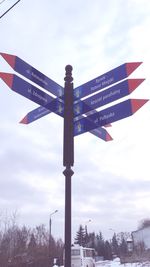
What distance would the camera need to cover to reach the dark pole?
4438 mm

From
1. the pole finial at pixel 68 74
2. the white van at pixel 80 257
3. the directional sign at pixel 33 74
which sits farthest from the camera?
the white van at pixel 80 257

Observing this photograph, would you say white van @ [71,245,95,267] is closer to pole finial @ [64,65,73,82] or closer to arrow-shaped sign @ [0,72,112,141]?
arrow-shaped sign @ [0,72,112,141]

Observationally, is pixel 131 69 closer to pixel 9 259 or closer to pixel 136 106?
pixel 136 106

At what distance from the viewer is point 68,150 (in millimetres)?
4895

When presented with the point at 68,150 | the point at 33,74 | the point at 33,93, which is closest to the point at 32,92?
the point at 33,93

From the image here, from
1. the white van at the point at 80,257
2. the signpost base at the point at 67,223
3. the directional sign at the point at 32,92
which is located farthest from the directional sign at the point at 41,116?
the white van at the point at 80,257

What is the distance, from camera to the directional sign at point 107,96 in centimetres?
514

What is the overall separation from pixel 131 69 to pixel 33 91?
1.36 m

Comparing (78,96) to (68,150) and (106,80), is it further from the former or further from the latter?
(68,150)

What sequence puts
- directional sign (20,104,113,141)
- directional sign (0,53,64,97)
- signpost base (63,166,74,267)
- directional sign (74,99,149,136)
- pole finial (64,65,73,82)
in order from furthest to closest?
directional sign (20,104,113,141)
pole finial (64,65,73,82)
directional sign (0,53,64,97)
directional sign (74,99,149,136)
signpost base (63,166,74,267)

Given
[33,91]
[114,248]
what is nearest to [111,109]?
[33,91]

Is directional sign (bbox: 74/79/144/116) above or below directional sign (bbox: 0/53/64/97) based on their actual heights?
below

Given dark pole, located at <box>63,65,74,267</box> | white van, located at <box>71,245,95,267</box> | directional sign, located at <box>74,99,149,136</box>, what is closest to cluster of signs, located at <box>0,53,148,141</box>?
directional sign, located at <box>74,99,149,136</box>

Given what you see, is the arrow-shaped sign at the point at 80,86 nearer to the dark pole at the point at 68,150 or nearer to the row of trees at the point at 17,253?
the dark pole at the point at 68,150
